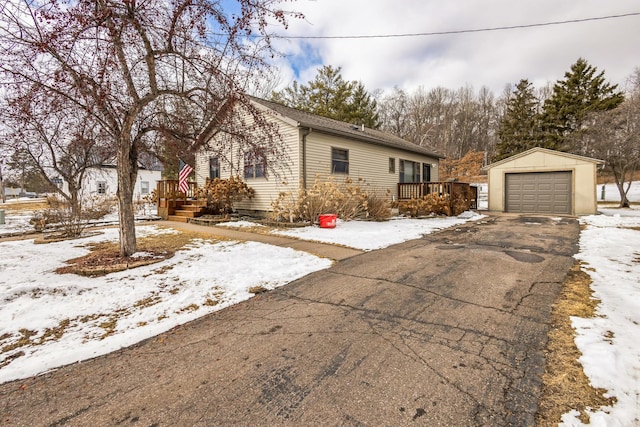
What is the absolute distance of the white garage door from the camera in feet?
44.7

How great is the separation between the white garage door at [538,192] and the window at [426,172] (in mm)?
4094

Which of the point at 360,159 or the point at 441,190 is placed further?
the point at 441,190

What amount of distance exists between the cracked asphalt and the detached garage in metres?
12.9

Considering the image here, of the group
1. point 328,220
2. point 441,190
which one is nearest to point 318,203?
point 328,220

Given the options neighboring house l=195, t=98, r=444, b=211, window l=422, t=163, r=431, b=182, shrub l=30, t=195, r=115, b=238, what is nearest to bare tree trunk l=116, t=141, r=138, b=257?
neighboring house l=195, t=98, r=444, b=211

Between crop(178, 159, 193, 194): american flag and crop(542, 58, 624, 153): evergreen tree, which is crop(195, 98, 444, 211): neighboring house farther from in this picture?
crop(542, 58, 624, 153): evergreen tree

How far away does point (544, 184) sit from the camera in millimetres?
14141

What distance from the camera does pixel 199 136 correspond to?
5.86 meters

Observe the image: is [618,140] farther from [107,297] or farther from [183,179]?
[107,297]

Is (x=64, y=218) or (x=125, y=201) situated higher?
(x=125, y=201)

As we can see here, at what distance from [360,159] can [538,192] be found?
929 centimetres

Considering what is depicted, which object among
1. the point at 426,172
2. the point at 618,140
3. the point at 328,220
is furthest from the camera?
the point at 426,172

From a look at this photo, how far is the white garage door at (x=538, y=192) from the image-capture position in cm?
1362

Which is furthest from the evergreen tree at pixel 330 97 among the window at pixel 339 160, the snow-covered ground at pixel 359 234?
the snow-covered ground at pixel 359 234
